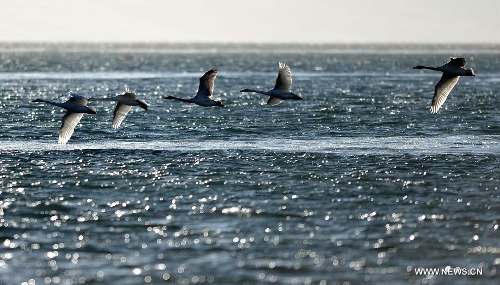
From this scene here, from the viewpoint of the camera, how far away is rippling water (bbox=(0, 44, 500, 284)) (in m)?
24.5

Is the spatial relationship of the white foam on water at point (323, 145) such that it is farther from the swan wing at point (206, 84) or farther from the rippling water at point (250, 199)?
the swan wing at point (206, 84)

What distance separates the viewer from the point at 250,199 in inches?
1239

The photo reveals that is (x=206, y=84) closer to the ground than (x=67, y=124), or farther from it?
farther from it

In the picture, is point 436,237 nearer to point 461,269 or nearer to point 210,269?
point 461,269

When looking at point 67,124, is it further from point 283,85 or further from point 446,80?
point 446,80

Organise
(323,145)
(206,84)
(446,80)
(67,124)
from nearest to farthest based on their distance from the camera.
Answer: (206,84)
(67,124)
(446,80)
(323,145)

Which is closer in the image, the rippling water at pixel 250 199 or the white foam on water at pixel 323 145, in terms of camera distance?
the rippling water at pixel 250 199

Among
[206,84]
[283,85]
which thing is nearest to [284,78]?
[283,85]

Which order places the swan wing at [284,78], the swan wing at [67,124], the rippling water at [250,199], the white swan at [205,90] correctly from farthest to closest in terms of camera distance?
the swan wing at [67,124] < the white swan at [205,90] < the swan wing at [284,78] < the rippling water at [250,199]

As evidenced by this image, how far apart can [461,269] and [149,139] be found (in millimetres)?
24329

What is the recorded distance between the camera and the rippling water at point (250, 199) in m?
24.5

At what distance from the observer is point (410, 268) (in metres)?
24.3

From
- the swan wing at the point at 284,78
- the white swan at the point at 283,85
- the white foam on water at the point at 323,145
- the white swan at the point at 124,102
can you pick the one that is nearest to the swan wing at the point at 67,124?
the white swan at the point at 124,102

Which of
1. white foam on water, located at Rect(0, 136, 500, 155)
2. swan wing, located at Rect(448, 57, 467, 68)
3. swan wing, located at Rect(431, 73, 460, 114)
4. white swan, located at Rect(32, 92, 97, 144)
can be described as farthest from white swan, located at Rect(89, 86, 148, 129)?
swan wing, located at Rect(448, 57, 467, 68)
